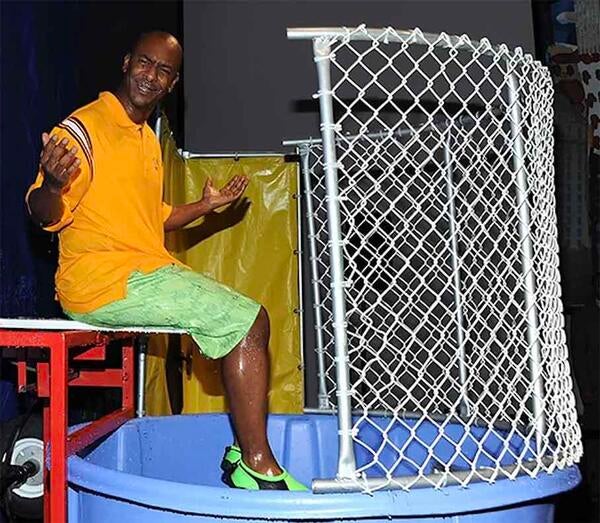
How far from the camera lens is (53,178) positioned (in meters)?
1.43

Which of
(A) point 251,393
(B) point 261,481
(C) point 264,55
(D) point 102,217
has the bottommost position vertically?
(B) point 261,481

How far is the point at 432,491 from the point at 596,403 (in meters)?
2.81

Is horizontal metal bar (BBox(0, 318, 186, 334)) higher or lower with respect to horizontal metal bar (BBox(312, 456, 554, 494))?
higher

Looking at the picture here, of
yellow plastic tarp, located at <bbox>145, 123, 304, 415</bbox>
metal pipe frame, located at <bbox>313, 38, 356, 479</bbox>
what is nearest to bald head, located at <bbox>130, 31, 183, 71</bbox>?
metal pipe frame, located at <bbox>313, 38, 356, 479</bbox>

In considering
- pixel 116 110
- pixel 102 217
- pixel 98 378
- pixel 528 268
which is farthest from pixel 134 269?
pixel 528 268

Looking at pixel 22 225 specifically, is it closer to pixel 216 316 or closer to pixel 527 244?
pixel 216 316

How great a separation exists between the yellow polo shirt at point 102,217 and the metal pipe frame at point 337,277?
0.41 metres

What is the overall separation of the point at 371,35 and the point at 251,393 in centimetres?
68

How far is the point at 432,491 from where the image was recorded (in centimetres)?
134

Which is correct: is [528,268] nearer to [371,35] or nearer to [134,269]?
[371,35]

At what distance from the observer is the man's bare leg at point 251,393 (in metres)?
1.54

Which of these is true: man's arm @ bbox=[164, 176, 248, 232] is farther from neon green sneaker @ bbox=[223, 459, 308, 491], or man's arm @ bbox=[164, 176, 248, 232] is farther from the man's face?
neon green sneaker @ bbox=[223, 459, 308, 491]

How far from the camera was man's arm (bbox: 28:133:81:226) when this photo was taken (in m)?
1.42

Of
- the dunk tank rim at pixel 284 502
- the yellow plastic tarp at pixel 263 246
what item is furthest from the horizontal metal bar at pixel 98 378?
the yellow plastic tarp at pixel 263 246
